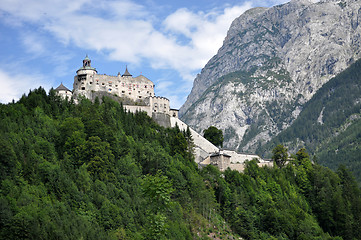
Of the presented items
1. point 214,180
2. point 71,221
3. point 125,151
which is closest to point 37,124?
point 125,151

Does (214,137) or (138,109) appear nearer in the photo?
(138,109)

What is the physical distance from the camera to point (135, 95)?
126 metres

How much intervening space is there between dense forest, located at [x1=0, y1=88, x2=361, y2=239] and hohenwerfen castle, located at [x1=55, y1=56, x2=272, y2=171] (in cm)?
637

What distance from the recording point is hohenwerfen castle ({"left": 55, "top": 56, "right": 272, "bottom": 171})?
11869 centimetres

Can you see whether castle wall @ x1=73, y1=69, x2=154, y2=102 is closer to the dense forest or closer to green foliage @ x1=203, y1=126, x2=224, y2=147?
the dense forest

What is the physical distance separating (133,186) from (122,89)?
5034cm

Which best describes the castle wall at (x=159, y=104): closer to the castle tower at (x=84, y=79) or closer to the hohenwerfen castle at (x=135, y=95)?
the hohenwerfen castle at (x=135, y=95)

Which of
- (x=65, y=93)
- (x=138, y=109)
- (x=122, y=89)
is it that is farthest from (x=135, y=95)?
(x=65, y=93)

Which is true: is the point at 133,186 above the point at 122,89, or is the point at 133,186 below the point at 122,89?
below

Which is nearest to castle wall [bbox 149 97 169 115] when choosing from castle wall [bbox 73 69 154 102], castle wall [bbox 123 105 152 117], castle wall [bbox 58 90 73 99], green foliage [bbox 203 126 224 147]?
Answer: castle wall [bbox 123 105 152 117]

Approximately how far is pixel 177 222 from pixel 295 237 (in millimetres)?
30401

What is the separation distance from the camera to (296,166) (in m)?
119

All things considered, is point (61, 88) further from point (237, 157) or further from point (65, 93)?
point (237, 157)

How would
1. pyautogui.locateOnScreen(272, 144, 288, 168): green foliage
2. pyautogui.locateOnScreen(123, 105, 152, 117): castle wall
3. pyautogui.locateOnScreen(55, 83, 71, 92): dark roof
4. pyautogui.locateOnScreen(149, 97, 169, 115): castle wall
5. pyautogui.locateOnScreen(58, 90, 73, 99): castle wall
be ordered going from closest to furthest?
pyautogui.locateOnScreen(58, 90, 73, 99): castle wall < pyautogui.locateOnScreen(55, 83, 71, 92): dark roof < pyautogui.locateOnScreen(123, 105, 152, 117): castle wall < pyautogui.locateOnScreen(272, 144, 288, 168): green foliage < pyautogui.locateOnScreen(149, 97, 169, 115): castle wall
